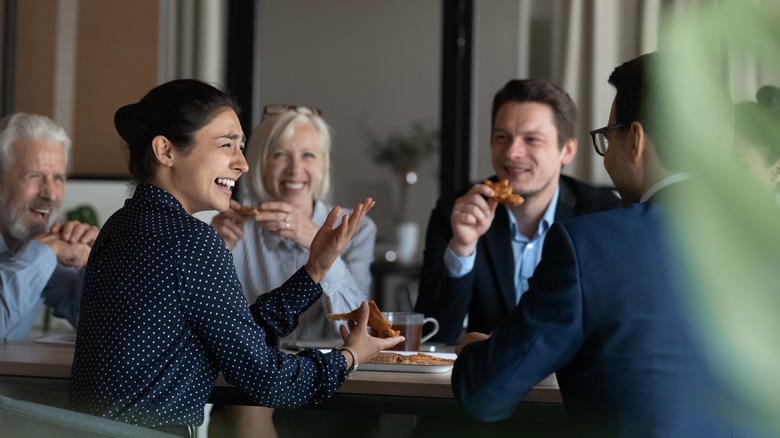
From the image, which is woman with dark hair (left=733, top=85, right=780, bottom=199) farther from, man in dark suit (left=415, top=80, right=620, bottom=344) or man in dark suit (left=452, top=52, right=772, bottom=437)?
man in dark suit (left=452, top=52, right=772, bottom=437)

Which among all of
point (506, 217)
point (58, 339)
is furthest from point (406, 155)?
point (58, 339)

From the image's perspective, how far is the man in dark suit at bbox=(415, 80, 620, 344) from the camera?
2678 mm

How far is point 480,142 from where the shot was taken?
7023 mm

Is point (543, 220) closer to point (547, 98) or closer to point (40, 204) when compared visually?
point (547, 98)

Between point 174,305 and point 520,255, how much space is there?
146 centimetres

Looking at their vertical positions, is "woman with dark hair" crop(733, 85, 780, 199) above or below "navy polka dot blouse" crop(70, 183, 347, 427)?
above

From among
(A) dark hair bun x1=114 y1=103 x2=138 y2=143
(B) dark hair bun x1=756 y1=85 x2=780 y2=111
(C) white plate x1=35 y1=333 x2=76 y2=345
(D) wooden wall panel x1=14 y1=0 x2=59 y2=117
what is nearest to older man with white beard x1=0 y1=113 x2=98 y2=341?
(C) white plate x1=35 y1=333 x2=76 y2=345

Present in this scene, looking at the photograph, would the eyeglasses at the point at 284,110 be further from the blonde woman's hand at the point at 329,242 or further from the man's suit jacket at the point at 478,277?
the blonde woman's hand at the point at 329,242

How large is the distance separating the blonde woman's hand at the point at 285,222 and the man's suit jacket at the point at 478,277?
400mm

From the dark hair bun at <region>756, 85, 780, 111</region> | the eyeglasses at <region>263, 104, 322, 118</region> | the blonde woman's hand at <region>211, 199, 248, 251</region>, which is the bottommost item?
the blonde woman's hand at <region>211, 199, 248, 251</region>

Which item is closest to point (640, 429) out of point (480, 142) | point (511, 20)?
point (480, 142)

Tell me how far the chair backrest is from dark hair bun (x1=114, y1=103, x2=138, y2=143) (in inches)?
27.1

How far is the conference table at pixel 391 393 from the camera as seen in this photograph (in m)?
1.83

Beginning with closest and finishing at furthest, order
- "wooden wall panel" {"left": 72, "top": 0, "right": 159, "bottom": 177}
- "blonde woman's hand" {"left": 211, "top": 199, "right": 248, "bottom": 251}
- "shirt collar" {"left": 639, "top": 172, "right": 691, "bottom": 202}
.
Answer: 1. "shirt collar" {"left": 639, "top": 172, "right": 691, "bottom": 202}
2. "blonde woman's hand" {"left": 211, "top": 199, "right": 248, "bottom": 251}
3. "wooden wall panel" {"left": 72, "top": 0, "right": 159, "bottom": 177}
